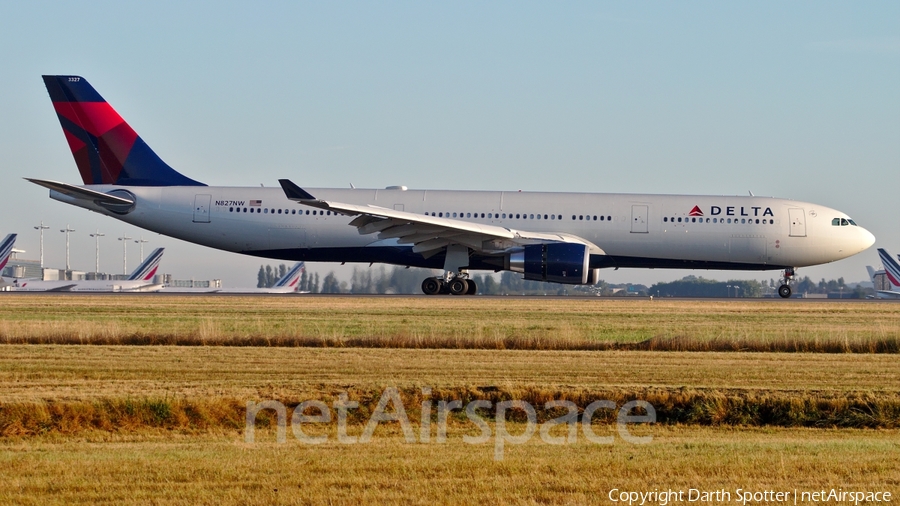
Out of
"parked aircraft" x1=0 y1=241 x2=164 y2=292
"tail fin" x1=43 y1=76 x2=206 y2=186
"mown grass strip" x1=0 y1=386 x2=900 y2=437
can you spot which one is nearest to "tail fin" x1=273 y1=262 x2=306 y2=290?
"parked aircraft" x1=0 y1=241 x2=164 y2=292

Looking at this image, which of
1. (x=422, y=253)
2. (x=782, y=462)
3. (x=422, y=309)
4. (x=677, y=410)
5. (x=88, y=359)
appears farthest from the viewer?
(x=422, y=253)

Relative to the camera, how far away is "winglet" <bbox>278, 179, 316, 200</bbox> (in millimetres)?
26375

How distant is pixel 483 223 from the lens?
1248 inches

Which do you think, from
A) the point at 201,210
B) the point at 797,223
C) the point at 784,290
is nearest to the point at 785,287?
the point at 784,290

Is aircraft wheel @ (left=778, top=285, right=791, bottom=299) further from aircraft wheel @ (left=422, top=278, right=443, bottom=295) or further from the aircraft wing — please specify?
aircraft wheel @ (left=422, top=278, right=443, bottom=295)

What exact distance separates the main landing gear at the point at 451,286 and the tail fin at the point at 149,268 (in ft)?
117

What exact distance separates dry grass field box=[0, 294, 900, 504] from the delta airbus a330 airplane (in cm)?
947

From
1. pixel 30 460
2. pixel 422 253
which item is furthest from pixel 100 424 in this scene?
pixel 422 253

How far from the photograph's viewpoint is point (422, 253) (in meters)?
31.0

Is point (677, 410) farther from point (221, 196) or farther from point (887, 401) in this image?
point (221, 196)

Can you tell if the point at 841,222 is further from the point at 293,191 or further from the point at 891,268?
the point at 891,268

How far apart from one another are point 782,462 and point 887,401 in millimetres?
3822

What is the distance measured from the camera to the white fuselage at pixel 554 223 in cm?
3159

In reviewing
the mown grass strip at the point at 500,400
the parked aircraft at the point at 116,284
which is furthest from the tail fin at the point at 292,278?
the mown grass strip at the point at 500,400
